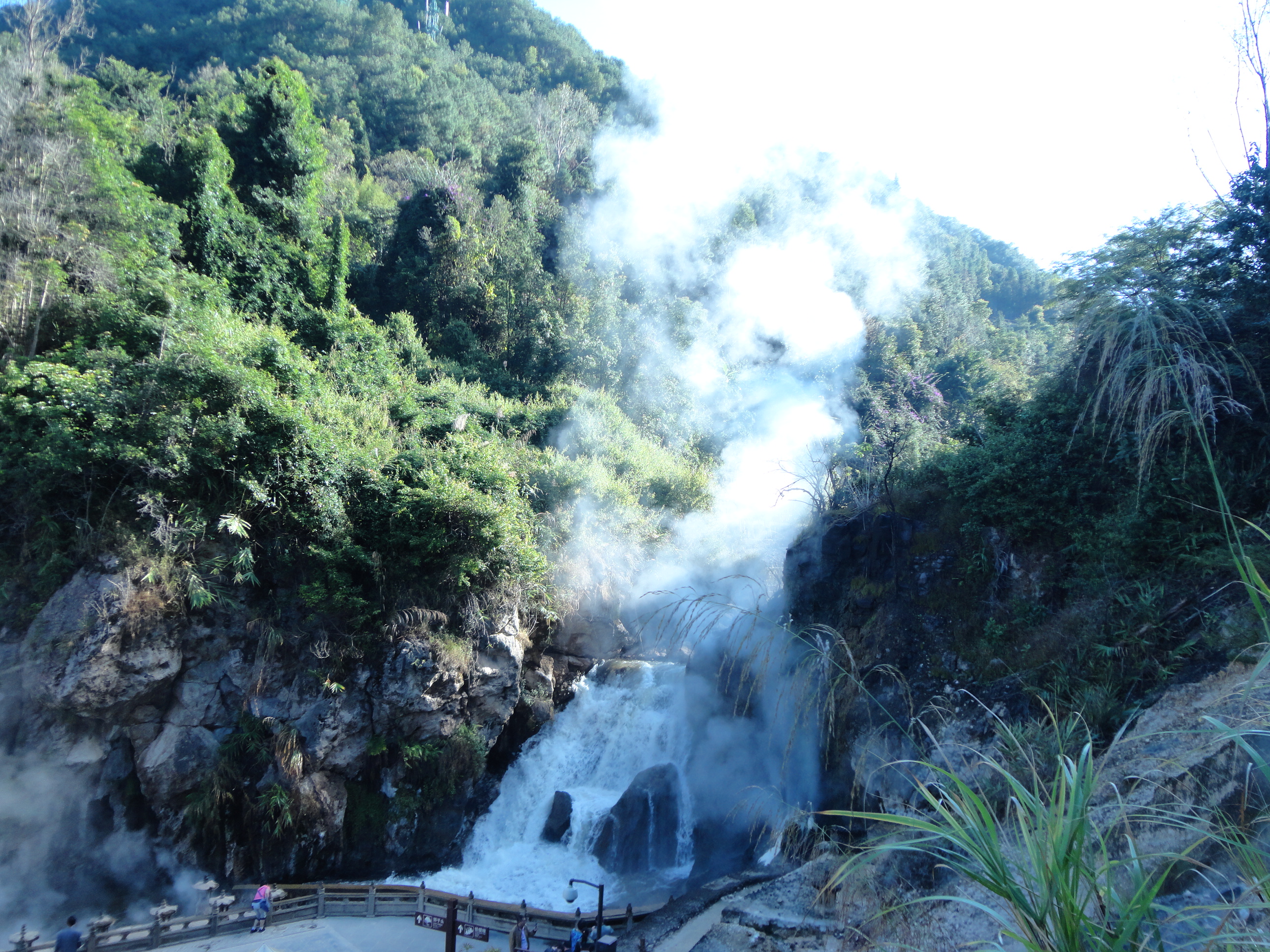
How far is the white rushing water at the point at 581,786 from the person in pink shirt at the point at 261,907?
2701 mm

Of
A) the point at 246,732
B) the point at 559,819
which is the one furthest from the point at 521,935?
the point at 246,732

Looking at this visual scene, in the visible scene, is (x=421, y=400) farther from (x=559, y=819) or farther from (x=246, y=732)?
(x=559, y=819)

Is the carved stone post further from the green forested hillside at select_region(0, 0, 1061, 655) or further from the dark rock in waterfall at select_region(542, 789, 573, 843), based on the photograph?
the green forested hillside at select_region(0, 0, 1061, 655)

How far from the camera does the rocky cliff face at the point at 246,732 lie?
977cm

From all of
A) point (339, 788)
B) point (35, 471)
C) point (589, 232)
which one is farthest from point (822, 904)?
point (589, 232)

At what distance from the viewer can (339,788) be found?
1147 centimetres

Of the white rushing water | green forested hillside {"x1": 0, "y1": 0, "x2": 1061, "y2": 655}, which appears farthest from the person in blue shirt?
the white rushing water

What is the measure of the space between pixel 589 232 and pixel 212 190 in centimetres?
1614

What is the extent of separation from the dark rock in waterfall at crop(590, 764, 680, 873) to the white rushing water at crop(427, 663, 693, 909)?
0.15 metres

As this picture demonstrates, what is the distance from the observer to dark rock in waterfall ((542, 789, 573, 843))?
40.3 ft

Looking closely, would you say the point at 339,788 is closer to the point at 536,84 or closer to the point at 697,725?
the point at 697,725

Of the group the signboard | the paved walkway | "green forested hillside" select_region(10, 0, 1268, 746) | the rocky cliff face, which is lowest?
the paved walkway

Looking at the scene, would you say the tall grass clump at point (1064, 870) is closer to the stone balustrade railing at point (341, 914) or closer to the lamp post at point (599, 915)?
the lamp post at point (599, 915)

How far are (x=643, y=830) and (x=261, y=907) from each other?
20.2ft
